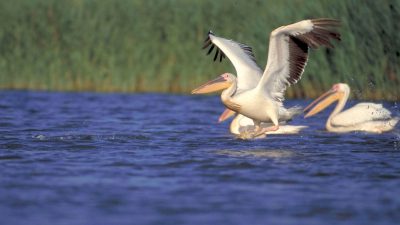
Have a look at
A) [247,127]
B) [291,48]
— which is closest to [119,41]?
[247,127]

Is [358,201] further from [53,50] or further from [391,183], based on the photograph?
[53,50]

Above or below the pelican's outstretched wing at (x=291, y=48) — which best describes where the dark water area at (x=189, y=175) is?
below

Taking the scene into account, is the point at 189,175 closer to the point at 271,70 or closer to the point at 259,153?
the point at 259,153

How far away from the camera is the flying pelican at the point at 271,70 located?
966 centimetres

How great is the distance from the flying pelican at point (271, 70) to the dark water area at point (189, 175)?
16.0 inches

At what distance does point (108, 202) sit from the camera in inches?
256

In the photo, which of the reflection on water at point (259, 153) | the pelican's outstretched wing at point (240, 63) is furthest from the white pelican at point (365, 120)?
the reflection on water at point (259, 153)

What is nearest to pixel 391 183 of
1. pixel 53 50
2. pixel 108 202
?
pixel 108 202

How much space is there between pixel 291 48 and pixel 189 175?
255 centimetres

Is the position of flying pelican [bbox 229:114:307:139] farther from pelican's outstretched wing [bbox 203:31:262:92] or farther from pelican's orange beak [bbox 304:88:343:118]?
pelican's orange beak [bbox 304:88:343:118]

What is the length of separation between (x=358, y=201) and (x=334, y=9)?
8.46 meters

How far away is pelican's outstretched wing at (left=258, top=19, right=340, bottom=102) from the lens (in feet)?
31.6

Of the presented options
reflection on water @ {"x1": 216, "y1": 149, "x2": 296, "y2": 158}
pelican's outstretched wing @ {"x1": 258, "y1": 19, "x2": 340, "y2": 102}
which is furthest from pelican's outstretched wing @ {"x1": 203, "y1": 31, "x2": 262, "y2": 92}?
reflection on water @ {"x1": 216, "y1": 149, "x2": 296, "y2": 158}

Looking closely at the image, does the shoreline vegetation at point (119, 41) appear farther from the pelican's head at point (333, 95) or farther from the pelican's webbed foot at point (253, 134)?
the pelican's webbed foot at point (253, 134)
